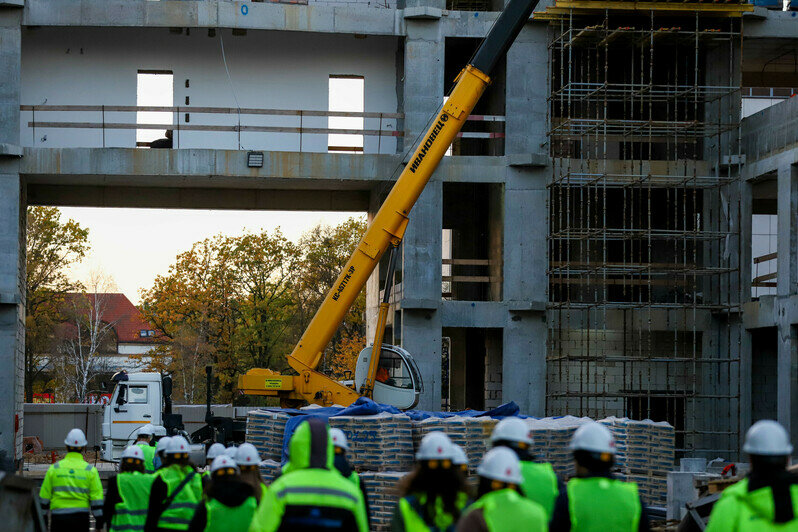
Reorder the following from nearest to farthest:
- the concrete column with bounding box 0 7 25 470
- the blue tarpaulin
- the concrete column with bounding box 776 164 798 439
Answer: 1. the blue tarpaulin
2. the concrete column with bounding box 776 164 798 439
3. the concrete column with bounding box 0 7 25 470

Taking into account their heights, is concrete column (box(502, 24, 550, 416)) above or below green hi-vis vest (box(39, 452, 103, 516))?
above

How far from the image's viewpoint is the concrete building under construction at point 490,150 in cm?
2859

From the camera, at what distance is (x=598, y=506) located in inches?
274

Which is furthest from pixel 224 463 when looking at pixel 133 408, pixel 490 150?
pixel 490 150

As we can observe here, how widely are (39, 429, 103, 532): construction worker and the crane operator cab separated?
1341 centimetres

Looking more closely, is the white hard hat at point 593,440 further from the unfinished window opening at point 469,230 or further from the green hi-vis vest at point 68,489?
the unfinished window opening at point 469,230

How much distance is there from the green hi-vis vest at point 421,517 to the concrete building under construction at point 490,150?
21.7 meters

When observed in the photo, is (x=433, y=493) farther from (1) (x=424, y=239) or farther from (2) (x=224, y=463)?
(1) (x=424, y=239)

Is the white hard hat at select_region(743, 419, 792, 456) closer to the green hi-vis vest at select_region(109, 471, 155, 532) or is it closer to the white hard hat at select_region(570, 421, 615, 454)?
the white hard hat at select_region(570, 421, 615, 454)

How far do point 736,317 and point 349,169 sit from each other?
10.4 metres

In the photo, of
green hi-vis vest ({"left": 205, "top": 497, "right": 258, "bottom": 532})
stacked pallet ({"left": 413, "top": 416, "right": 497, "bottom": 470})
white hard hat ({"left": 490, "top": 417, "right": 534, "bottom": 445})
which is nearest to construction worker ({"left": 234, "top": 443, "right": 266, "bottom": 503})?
green hi-vis vest ({"left": 205, "top": 497, "right": 258, "bottom": 532})

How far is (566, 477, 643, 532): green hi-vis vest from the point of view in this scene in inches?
274

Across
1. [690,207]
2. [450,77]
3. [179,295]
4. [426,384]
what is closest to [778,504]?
[426,384]

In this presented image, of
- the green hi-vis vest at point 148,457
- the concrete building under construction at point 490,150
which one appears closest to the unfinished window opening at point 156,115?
the concrete building under construction at point 490,150
